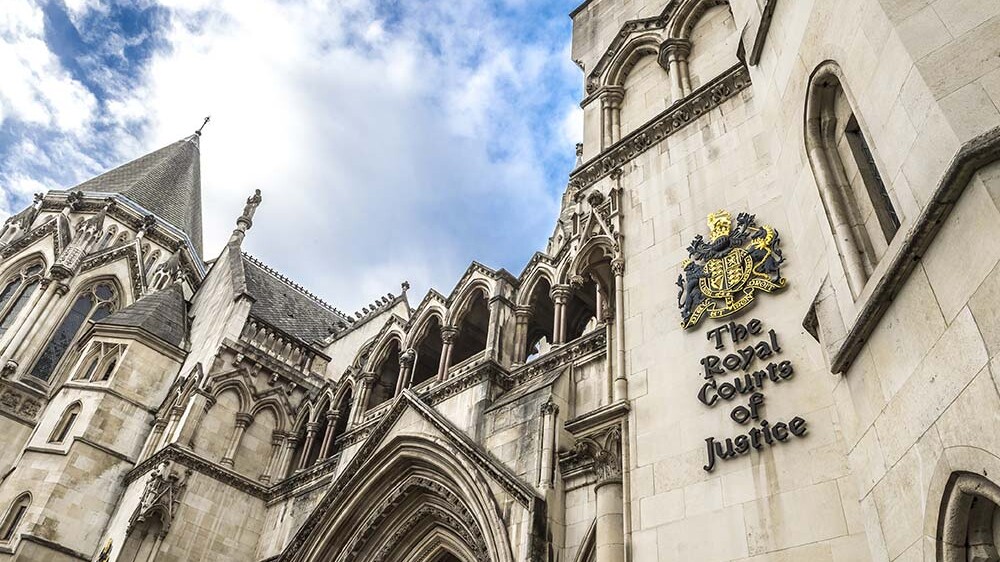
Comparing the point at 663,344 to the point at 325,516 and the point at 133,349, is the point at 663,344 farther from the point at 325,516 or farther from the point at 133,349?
the point at 133,349

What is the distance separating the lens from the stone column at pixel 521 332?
1448 centimetres

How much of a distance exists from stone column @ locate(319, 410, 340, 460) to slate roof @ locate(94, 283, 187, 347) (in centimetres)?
728

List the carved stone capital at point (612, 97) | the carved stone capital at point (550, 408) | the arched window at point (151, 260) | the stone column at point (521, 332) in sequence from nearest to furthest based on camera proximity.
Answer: the carved stone capital at point (550, 408) → the carved stone capital at point (612, 97) → the stone column at point (521, 332) → the arched window at point (151, 260)

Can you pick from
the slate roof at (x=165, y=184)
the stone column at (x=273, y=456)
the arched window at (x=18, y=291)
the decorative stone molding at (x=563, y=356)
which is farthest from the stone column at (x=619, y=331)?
the slate roof at (x=165, y=184)

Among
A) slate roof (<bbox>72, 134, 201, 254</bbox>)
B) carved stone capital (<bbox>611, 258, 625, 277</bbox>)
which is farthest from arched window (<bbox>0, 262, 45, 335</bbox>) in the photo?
carved stone capital (<bbox>611, 258, 625, 277</bbox>)

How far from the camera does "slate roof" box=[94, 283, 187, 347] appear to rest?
22.2 m

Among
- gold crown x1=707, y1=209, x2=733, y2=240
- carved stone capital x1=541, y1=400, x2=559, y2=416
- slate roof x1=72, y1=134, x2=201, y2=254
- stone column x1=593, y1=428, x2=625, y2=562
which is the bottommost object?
stone column x1=593, y1=428, x2=625, y2=562

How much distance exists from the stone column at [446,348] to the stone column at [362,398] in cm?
256

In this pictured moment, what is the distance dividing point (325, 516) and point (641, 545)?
9570 millimetres

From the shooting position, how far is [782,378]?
7023 millimetres

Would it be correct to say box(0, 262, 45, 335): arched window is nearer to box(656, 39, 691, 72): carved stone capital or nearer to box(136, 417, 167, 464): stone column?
box(136, 417, 167, 464): stone column

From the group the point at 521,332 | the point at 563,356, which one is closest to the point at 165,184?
the point at 521,332

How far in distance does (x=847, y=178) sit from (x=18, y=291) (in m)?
31.6

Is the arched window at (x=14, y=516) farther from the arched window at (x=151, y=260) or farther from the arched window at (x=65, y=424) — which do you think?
the arched window at (x=151, y=260)
